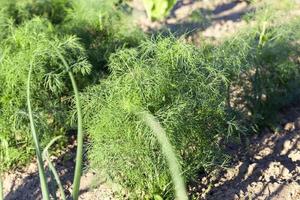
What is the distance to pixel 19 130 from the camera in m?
3.99

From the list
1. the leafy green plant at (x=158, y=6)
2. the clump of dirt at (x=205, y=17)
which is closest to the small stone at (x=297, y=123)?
the clump of dirt at (x=205, y=17)

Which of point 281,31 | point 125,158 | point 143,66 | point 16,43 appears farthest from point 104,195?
point 281,31

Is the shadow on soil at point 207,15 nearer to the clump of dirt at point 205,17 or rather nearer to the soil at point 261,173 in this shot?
the clump of dirt at point 205,17

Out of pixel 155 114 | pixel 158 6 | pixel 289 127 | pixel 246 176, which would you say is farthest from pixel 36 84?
pixel 158 6

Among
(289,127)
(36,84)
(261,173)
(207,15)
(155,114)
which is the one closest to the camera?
(155,114)

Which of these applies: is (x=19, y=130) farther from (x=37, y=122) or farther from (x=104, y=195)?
(x=104, y=195)

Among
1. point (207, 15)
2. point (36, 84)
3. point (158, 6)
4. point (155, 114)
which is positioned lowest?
point (207, 15)

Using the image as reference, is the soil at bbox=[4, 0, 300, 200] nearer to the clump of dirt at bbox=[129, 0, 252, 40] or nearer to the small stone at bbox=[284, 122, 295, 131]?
the small stone at bbox=[284, 122, 295, 131]

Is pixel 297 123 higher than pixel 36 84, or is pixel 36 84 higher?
pixel 36 84

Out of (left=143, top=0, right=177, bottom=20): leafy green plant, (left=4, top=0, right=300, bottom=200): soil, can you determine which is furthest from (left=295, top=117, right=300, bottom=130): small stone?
(left=143, top=0, right=177, bottom=20): leafy green plant

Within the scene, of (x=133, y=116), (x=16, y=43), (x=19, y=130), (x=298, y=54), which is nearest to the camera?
(x=133, y=116)

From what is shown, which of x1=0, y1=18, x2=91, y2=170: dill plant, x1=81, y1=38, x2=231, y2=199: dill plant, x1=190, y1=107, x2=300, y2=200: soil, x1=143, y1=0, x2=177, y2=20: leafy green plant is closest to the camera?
x1=81, y1=38, x2=231, y2=199: dill plant

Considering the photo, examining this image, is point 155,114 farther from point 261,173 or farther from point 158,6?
point 158,6

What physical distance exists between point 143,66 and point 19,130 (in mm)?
1201
